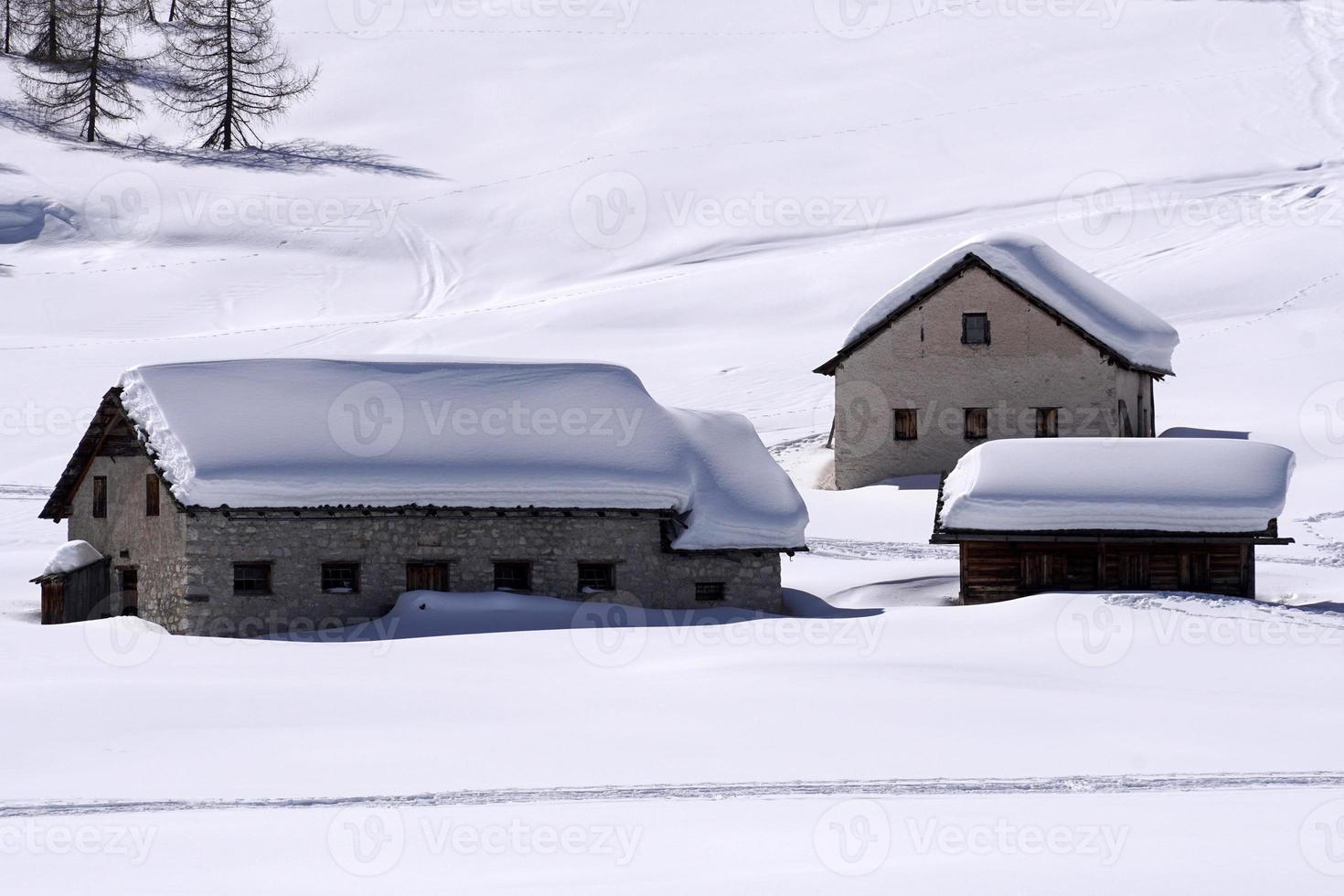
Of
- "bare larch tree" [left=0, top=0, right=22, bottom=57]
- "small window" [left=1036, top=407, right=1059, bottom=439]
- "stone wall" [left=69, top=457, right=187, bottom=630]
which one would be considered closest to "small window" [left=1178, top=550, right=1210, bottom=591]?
"small window" [left=1036, top=407, right=1059, bottom=439]

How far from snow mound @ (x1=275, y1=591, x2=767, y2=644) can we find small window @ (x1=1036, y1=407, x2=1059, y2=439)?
17.9 m

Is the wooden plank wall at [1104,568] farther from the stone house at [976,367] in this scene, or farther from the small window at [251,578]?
the stone house at [976,367]

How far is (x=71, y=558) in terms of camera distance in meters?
28.6

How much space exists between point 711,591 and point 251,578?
7.59m

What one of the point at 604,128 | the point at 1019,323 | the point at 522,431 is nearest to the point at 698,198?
the point at 604,128

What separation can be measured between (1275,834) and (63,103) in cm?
8636

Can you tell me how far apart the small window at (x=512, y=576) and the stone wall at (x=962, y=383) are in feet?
56.1

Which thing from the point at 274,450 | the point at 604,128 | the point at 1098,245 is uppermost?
the point at 604,128

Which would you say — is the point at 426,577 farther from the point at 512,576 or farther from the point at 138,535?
the point at 138,535

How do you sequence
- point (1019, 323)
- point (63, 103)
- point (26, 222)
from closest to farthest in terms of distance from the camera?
1. point (1019, 323)
2. point (26, 222)
3. point (63, 103)

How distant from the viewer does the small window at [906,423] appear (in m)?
44.2

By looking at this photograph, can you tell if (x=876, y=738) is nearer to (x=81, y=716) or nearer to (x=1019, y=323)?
(x=81, y=716)

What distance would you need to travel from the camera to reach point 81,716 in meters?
18.6

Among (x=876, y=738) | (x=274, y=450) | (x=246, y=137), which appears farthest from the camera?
(x=246, y=137)
